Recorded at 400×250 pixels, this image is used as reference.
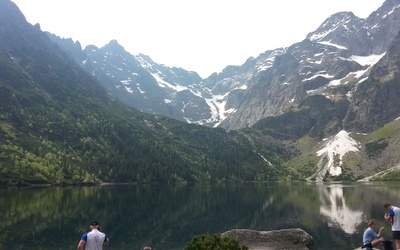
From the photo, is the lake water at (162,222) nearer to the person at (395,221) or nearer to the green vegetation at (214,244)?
the person at (395,221)

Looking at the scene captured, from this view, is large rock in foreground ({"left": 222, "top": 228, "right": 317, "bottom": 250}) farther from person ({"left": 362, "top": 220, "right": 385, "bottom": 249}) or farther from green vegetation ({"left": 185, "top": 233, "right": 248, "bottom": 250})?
green vegetation ({"left": 185, "top": 233, "right": 248, "bottom": 250})

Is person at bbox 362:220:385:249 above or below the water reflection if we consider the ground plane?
above

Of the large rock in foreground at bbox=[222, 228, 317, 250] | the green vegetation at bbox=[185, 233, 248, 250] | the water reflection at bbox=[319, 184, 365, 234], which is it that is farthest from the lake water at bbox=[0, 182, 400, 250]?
the green vegetation at bbox=[185, 233, 248, 250]

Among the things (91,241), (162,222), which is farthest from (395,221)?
(162,222)

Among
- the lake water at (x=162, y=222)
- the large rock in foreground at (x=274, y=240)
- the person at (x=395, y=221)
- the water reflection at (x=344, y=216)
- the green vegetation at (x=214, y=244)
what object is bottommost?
the lake water at (x=162, y=222)

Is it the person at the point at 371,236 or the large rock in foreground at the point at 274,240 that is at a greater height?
the person at the point at 371,236

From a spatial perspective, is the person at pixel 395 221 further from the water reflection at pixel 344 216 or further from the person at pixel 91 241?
the water reflection at pixel 344 216

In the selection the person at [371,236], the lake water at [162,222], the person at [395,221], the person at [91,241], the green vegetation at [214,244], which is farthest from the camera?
the lake water at [162,222]

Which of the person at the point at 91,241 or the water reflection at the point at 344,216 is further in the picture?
the water reflection at the point at 344,216

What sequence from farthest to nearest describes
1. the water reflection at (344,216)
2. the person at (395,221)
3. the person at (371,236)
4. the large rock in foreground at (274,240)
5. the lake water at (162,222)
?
the water reflection at (344,216)
the lake water at (162,222)
the large rock in foreground at (274,240)
the person at (371,236)
the person at (395,221)

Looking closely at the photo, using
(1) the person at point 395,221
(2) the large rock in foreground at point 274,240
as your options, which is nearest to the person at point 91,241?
(2) the large rock in foreground at point 274,240

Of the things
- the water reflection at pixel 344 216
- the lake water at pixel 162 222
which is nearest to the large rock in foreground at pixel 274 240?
the lake water at pixel 162 222

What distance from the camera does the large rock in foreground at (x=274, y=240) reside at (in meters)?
36.0

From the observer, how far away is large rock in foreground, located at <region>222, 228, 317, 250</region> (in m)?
36.0
